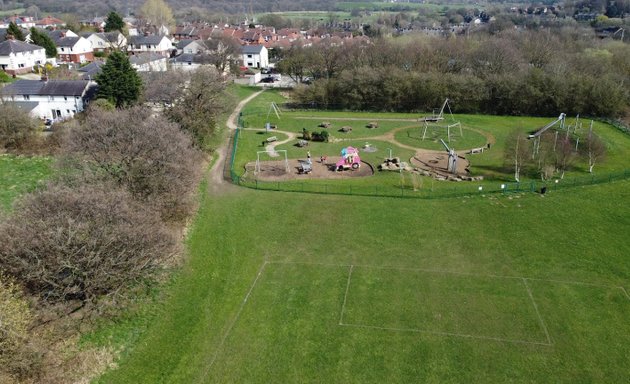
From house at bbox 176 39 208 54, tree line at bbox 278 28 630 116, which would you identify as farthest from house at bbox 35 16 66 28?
tree line at bbox 278 28 630 116

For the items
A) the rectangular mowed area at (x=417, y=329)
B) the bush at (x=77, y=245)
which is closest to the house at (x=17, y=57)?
the bush at (x=77, y=245)

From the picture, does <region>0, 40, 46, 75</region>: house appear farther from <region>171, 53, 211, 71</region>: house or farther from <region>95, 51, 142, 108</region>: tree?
<region>95, 51, 142, 108</region>: tree

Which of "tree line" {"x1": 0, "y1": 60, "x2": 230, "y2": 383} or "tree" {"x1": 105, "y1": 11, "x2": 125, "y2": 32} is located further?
"tree" {"x1": 105, "y1": 11, "x2": 125, "y2": 32}

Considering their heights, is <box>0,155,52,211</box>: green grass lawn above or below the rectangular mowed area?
above

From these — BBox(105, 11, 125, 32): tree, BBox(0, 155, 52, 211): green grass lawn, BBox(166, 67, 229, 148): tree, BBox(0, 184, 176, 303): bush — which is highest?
BBox(105, 11, 125, 32): tree

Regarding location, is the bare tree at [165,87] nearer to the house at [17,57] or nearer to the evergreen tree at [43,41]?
the house at [17,57]

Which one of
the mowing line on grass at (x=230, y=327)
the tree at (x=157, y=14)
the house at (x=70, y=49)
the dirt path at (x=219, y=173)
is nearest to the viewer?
the mowing line on grass at (x=230, y=327)
